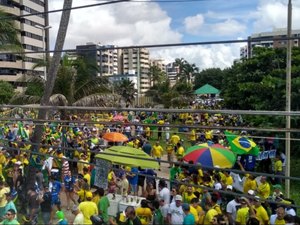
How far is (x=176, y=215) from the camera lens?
7.78 metres

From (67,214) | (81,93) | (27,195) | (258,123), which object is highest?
(81,93)

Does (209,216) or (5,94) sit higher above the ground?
(5,94)

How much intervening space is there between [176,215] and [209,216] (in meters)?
0.71

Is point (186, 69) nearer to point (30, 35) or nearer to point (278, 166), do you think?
point (30, 35)

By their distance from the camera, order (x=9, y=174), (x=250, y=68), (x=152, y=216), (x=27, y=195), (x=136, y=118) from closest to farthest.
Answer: (x=152, y=216) → (x=27, y=195) → (x=9, y=174) → (x=250, y=68) → (x=136, y=118)

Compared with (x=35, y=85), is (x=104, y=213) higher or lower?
lower

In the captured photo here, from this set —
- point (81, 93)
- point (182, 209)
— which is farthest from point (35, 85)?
point (182, 209)

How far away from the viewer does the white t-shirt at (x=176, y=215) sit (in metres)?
7.72

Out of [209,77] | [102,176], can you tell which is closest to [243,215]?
[102,176]

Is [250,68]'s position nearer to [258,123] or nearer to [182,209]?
[258,123]

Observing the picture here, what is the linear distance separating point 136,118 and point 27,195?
16331 millimetres

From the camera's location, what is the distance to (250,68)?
77.0 ft

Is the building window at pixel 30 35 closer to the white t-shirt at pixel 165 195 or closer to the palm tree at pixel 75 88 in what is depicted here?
the palm tree at pixel 75 88

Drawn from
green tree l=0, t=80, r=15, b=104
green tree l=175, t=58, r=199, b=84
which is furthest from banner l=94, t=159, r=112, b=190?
green tree l=175, t=58, r=199, b=84
